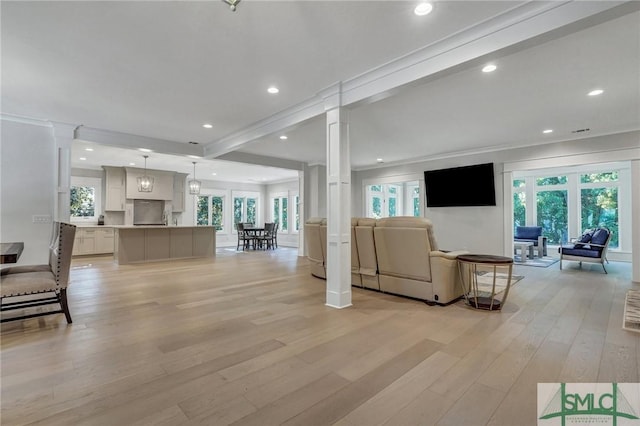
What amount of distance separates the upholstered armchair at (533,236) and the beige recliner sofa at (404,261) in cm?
587

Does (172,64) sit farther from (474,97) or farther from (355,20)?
(474,97)

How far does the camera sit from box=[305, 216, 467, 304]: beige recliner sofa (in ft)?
11.8

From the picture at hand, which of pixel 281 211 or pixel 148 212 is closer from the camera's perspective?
pixel 148 212

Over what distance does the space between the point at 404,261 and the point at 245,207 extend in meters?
9.94

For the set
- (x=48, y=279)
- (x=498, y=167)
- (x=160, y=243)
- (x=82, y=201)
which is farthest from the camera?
(x=82, y=201)

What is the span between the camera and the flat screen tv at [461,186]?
6828 millimetres

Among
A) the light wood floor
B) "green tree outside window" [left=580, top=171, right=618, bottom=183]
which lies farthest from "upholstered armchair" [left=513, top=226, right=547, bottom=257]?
the light wood floor

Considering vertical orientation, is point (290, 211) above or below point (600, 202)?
below

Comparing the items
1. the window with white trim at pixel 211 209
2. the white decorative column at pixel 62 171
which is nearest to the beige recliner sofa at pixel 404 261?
the white decorative column at pixel 62 171

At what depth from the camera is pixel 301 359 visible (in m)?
2.23

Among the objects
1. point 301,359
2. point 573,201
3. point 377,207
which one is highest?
point 573,201

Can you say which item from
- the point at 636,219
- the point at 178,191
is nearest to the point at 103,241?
the point at 178,191

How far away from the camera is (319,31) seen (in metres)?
2.58

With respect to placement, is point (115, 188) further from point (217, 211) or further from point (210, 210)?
point (217, 211)
